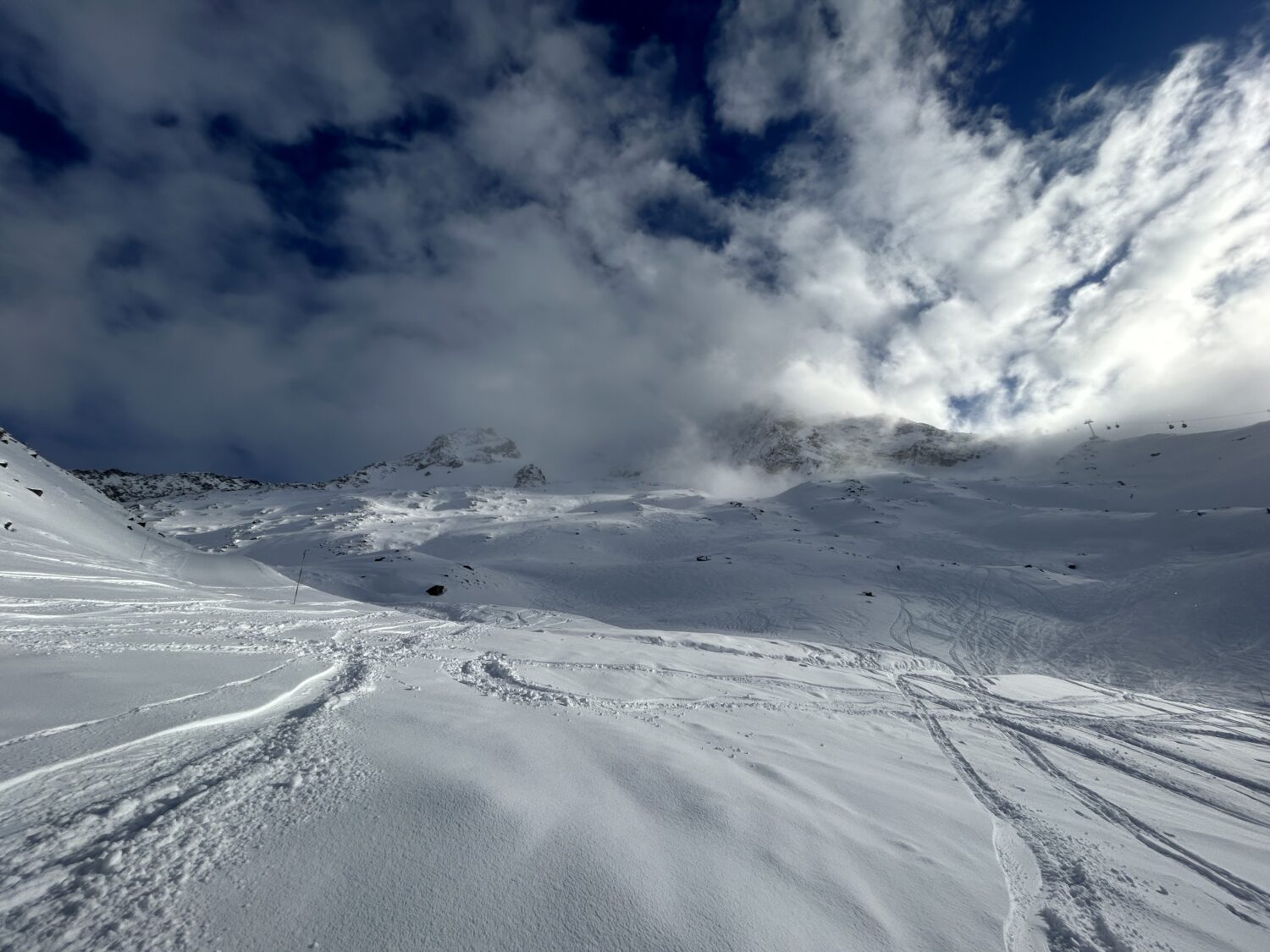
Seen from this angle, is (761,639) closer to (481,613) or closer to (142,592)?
(481,613)

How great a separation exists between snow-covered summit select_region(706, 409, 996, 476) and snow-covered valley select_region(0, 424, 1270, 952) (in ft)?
384

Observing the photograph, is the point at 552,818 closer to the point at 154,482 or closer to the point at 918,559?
the point at 918,559

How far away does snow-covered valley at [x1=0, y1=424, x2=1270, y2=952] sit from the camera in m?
3.21

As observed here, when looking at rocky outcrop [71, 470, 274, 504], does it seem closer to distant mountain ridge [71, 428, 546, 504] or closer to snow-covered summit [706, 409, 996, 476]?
distant mountain ridge [71, 428, 546, 504]

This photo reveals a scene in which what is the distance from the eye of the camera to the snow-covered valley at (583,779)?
3209 millimetres

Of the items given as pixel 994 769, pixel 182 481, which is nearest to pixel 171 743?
pixel 994 769

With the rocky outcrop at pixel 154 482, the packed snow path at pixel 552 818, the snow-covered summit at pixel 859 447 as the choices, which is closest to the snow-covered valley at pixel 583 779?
the packed snow path at pixel 552 818

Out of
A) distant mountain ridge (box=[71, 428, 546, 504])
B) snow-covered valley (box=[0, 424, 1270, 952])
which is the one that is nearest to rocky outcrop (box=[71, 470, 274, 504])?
distant mountain ridge (box=[71, 428, 546, 504])

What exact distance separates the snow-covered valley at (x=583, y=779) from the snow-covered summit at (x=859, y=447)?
11713cm

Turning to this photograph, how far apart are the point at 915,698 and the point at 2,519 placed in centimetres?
2835

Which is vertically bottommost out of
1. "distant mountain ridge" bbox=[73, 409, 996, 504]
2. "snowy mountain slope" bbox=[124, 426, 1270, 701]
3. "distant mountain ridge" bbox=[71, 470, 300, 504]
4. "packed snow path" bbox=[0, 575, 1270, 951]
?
"packed snow path" bbox=[0, 575, 1270, 951]

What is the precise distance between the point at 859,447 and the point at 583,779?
166232 millimetres

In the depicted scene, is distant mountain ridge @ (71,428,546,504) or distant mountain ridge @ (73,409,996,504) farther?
distant mountain ridge @ (71,428,546,504)

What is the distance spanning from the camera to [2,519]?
16250 millimetres
